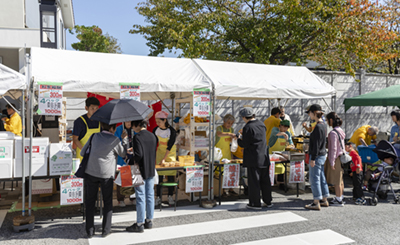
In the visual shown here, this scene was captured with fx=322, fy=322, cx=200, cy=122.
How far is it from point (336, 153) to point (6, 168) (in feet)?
18.9

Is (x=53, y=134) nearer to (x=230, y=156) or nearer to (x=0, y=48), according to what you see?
(x=230, y=156)

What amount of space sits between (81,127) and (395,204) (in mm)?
6241

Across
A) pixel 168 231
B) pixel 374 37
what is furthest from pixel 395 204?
pixel 374 37

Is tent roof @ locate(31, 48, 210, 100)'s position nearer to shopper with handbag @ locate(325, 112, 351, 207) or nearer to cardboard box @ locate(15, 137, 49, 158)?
cardboard box @ locate(15, 137, 49, 158)

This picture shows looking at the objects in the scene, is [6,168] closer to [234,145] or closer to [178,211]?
[178,211]

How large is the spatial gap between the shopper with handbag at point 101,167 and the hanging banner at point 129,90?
3.66 feet

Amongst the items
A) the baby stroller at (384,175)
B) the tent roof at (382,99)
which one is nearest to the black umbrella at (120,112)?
the baby stroller at (384,175)

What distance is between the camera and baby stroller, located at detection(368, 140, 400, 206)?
6.43m

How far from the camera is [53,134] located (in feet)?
20.9

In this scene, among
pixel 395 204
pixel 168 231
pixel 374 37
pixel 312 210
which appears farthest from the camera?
pixel 374 37

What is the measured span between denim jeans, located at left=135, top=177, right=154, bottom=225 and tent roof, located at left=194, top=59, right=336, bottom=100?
2.37 meters

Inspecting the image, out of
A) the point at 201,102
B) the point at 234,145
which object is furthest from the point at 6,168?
the point at 234,145

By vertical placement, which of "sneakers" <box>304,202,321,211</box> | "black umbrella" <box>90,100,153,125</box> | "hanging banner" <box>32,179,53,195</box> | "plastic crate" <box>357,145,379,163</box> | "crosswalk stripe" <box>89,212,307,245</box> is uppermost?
"black umbrella" <box>90,100,153,125</box>

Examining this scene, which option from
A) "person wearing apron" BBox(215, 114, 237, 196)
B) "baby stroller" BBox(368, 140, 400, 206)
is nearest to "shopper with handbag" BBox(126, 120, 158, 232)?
"person wearing apron" BBox(215, 114, 237, 196)
